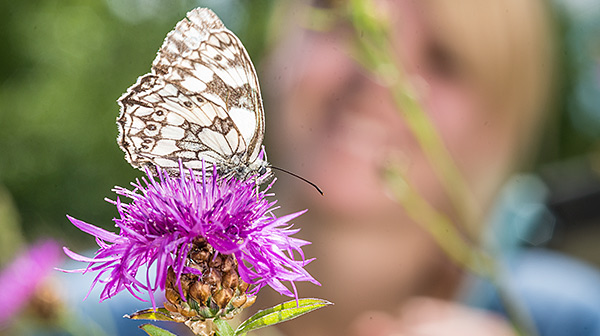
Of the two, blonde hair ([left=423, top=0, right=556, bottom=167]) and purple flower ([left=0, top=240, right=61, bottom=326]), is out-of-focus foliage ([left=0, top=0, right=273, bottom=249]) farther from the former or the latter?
blonde hair ([left=423, top=0, right=556, bottom=167])

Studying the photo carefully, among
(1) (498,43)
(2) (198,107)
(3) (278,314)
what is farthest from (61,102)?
(3) (278,314)

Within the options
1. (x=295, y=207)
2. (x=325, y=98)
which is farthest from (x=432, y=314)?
(x=325, y=98)

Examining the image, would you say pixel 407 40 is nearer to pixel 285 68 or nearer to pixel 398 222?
pixel 285 68

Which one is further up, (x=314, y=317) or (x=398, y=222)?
(x=398, y=222)

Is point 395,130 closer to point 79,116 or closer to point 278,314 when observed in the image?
point 278,314

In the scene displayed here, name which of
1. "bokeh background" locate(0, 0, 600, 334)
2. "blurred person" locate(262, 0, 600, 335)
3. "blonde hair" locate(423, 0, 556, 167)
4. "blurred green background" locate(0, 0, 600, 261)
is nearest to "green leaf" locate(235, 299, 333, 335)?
"blurred person" locate(262, 0, 600, 335)

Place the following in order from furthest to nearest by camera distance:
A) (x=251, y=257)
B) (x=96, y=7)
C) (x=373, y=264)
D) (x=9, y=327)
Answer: (x=96, y=7), (x=373, y=264), (x=9, y=327), (x=251, y=257)

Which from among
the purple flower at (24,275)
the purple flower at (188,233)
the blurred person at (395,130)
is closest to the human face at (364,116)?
the blurred person at (395,130)
